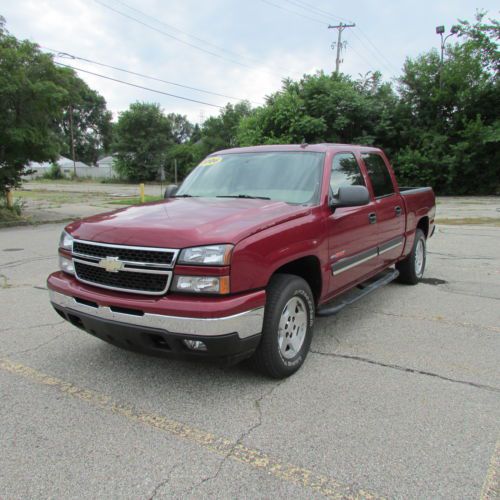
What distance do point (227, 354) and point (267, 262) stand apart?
0.68 metres

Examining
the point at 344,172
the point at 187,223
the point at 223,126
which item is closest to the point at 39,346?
the point at 187,223

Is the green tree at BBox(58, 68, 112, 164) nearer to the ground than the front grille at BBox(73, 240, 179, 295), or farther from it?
farther from it

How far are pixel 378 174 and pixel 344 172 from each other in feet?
3.27

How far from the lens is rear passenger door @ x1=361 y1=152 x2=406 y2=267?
504 cm

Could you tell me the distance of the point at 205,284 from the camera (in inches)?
112

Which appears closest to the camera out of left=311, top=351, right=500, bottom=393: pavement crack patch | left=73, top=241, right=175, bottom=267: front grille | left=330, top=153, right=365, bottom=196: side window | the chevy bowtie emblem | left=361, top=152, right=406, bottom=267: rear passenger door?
left=73, top=241, right=175, bottom=267: front grille

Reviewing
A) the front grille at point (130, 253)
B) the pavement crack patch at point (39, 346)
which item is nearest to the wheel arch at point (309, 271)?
the front grille at point (130, 253)

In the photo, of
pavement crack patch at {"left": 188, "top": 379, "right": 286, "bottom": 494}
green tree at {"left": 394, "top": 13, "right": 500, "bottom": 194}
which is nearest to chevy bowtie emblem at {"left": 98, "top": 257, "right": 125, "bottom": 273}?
pavement crack patch at {"left": 188, "top": 379, "right": 286, "bottom": 494}

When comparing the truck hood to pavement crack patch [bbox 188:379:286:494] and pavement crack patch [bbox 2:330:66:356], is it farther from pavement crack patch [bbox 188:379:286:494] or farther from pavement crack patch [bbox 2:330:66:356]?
pavement crack patch [bbox 2:330:66:356]

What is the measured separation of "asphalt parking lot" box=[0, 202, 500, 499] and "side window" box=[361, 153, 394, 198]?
60.1 inches

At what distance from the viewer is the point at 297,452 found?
262 cm

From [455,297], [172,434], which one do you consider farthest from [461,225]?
[172,434]

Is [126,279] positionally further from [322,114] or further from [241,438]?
[322,114]

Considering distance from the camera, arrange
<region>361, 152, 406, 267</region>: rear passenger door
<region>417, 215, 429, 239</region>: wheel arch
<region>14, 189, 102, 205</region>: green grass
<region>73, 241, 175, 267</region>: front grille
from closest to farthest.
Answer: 1. <region>73, 241, 175, 267</region>: front grille
2. <region>361, 152, 406, 267</region>: rear passenger door
3. <region>417, 215, 429, 239</region>: wheel arch
4. <region>14, 189, 102, 205</region>: green grass
